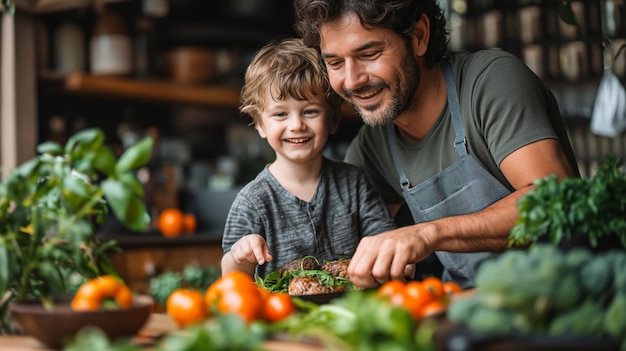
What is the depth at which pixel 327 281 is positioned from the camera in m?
1.87

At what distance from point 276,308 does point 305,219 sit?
0.90 meters

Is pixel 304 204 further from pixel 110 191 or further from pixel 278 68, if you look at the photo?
pixel 110 191

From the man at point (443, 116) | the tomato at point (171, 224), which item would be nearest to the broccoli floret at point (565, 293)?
the man at point (443, 116)

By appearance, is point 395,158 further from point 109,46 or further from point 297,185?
point 109,46

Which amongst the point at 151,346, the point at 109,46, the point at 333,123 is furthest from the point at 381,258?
the point at 109,46

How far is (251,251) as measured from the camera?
1908mm

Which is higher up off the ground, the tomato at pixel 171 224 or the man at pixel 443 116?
the man at pixel 443 116

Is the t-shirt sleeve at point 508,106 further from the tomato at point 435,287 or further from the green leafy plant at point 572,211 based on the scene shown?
the tomato at point 435,287

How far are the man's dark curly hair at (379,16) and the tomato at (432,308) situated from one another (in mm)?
1148

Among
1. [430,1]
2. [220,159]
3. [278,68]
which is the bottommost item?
[220,159]

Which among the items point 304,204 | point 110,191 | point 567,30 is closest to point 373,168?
point 304,204

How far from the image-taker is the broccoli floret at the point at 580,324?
1.00 m

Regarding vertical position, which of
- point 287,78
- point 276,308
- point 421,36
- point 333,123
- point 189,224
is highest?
point 421,36

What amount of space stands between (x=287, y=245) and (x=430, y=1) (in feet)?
3.30
